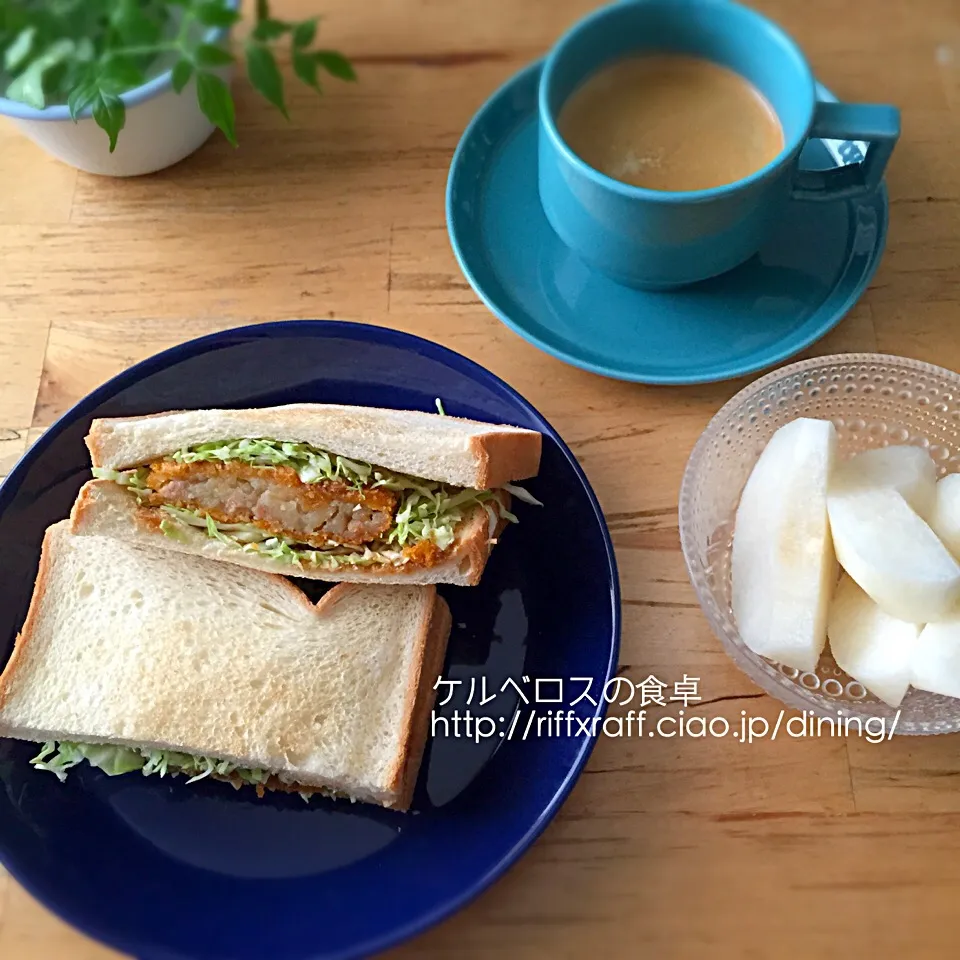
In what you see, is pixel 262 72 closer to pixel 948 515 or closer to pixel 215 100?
pixel 215 100

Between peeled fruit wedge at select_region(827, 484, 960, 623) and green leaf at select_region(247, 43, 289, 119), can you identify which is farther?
green leaf at select_region(247, 43, 289, 119)

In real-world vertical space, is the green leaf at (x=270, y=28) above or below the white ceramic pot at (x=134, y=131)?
above

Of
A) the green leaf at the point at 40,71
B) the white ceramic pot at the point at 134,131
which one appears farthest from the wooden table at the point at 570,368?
the green leaf at the point at 40,71

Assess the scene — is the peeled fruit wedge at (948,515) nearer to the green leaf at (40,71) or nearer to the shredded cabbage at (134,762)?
the shredded cabbage at (134,762)

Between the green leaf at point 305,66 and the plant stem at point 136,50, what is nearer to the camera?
the plant stem at point 136,50

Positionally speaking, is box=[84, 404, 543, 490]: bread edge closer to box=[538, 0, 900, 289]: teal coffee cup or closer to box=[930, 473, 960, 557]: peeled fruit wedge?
box=[538, 0, 900, 289]: teal coffee cup

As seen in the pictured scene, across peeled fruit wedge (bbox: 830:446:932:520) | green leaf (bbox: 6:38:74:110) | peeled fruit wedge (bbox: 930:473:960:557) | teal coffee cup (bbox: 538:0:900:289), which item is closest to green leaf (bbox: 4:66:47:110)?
green leaf (bbox: 6:38:74:110)
